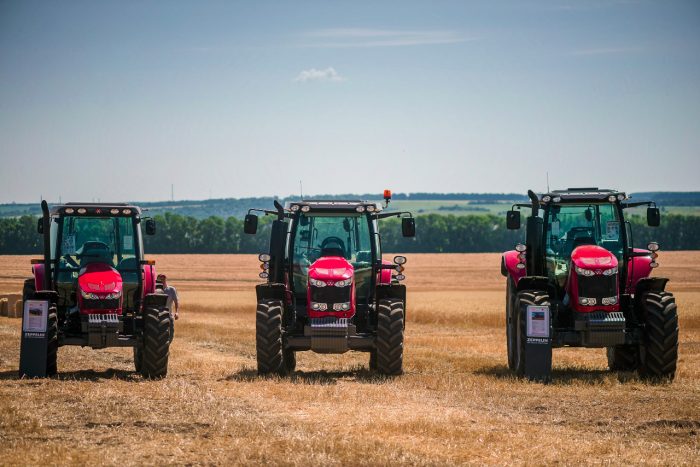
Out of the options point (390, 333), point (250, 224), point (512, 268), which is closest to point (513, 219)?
point (512, 268)

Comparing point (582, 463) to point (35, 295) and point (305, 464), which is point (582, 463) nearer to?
point (305, 464)

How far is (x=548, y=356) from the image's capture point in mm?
17391

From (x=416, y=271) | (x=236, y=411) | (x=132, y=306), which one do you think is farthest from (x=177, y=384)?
(x=416, y=271)

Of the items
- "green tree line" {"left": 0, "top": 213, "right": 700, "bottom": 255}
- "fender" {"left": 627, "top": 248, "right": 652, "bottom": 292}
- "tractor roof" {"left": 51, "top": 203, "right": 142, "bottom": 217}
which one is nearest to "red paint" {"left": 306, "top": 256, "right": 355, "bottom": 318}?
"tractor roof" {"left": 51, "top": 203, "right": 142, "bottom": 217}

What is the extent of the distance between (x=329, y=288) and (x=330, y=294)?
0.34 ft

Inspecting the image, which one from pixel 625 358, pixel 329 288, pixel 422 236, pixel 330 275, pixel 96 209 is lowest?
pixel 625 358

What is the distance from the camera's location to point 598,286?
17453mm

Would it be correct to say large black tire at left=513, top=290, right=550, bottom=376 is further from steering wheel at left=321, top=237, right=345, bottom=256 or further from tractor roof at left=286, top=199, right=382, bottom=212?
steering wheel at left=321, top=237, right=345, bottom=256

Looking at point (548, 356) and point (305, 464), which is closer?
point (305, 464)

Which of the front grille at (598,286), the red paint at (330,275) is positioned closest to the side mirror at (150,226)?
Result: the red paint at (330,275)

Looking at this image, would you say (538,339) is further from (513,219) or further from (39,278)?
(39,278)

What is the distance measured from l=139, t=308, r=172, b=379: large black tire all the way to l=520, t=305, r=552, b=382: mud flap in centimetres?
593

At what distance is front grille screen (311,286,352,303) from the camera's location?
→ 58.1 feet

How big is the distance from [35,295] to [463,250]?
10146 centimetres
